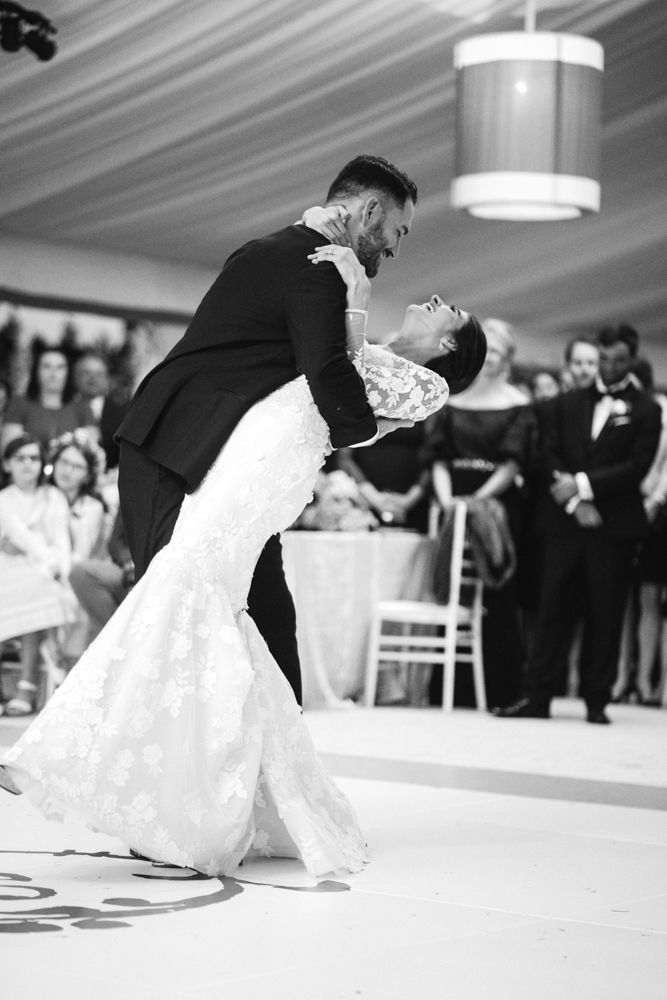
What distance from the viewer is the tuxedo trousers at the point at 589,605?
608 cm

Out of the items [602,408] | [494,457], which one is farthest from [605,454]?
[494,457]

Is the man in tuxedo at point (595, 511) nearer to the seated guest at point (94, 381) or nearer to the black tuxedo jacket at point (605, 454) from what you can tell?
the black tuxedo jacket at point (605, 454)

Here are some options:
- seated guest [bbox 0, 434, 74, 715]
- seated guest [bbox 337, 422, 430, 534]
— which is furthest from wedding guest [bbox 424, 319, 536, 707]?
seated guest [bbox 0, 434, 74, 715]

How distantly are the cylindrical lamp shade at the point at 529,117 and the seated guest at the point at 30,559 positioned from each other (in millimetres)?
2111

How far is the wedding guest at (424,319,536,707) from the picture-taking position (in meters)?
6.65

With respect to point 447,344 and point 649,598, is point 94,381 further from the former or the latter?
point 447,344

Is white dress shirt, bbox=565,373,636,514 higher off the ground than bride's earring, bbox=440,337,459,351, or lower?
higher

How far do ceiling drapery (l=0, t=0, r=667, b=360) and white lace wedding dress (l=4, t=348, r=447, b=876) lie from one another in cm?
356

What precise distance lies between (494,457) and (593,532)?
2.35 ft

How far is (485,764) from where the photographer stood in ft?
15.1

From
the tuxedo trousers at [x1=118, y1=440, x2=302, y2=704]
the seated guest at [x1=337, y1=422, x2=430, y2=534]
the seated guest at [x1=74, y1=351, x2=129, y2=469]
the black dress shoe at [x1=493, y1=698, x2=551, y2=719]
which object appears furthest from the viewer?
the seated guest at [x1=337, y1=422, x2=430, y2=534]

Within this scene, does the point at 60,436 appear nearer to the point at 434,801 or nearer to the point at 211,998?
the point at 434,801

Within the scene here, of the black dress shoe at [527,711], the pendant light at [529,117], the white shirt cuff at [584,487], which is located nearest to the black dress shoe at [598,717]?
the black dress shoe at [527,711]

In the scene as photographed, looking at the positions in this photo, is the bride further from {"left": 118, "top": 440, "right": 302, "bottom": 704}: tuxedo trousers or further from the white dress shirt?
the white dress shirt
